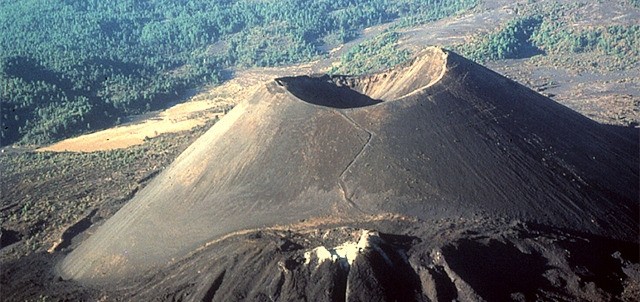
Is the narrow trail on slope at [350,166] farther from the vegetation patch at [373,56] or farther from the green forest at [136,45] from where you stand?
the vegetation patch at [373,56]

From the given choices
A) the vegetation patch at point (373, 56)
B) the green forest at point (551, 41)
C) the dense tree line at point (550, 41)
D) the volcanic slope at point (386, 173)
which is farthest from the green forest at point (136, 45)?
the volcanic slope at point (386, 173)

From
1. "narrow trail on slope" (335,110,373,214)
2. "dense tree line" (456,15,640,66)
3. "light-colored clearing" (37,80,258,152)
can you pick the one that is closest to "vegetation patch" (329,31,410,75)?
"dense tree line" (456,15,640,66)

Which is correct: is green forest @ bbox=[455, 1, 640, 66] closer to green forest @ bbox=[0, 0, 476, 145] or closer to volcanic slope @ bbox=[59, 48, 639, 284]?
green forest @ bbox=[0, 0, 476, 145]

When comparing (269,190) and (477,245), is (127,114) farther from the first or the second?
(477,245)

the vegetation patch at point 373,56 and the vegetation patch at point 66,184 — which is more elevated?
the vegetation patch at point 66,184

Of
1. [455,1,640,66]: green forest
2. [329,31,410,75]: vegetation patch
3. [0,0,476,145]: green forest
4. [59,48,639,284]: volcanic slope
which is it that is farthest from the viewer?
[329,31,410,75]: vegetation patch

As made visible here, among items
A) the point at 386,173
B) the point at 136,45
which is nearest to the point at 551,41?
the point at 386,173
